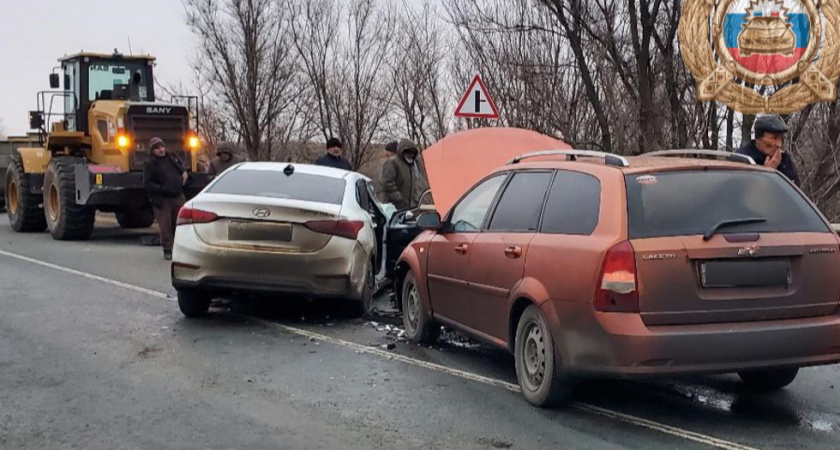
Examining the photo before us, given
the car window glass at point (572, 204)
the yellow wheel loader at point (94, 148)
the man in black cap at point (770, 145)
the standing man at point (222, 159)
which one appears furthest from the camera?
the yellow wheel loader at point (94, 148)

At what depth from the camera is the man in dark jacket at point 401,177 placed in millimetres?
12766

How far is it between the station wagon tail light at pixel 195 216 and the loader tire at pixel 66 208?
870 centimetres

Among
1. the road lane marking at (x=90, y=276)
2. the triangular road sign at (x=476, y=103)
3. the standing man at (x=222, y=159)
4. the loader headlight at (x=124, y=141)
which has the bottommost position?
the road lane marking at (x=90, y=276)

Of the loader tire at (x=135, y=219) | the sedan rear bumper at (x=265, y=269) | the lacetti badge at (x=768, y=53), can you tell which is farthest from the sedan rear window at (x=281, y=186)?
the loader tire at (x=135, y=219)

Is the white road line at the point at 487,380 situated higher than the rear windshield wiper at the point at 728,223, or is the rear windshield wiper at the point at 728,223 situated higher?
the rear windshield wiper at the point at 728,223

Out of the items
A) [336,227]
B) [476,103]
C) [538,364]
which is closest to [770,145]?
[538,364]

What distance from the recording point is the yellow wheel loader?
16219 millimetres

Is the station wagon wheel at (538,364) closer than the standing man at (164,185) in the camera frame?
Yes

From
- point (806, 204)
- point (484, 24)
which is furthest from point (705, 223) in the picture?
point (484, 24)

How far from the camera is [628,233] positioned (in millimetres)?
5172

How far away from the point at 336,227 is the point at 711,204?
3832mm

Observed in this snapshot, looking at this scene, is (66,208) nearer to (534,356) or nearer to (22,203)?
(22,203)

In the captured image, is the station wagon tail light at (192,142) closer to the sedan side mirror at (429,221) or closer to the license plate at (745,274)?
the sedan side mirror at (429,221)

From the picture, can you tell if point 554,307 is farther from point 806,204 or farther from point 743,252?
point 806,204
